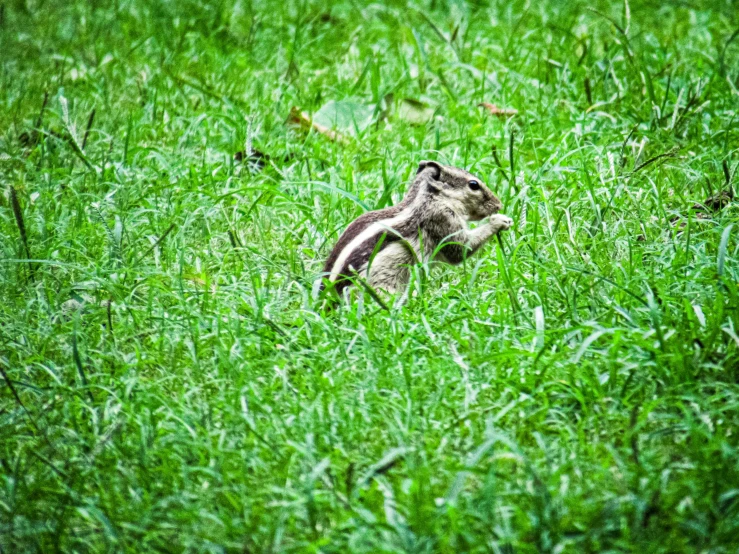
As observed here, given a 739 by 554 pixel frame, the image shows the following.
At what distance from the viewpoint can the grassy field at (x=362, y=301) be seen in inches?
94.0

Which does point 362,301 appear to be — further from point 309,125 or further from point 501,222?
point 309,125

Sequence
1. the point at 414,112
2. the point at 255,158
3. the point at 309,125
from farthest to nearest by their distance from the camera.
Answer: the point at 414,112 → the point at 309,125 → the point at 255,158

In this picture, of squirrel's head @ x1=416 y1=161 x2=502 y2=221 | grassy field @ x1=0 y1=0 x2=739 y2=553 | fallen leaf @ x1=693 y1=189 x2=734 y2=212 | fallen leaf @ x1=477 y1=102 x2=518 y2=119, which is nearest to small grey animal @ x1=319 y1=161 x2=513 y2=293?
squirrel's head @ x1=416 y1=161 x2=502 y2=221

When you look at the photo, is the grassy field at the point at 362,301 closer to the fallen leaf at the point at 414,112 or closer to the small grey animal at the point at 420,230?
the fallen leaf at the point at 414,112

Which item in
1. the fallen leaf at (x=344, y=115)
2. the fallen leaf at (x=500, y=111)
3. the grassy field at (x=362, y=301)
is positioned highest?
the fallen leaf at (x=500, y=111)

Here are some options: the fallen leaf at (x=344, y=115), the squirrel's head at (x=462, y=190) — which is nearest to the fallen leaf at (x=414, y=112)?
the fallen leaf at (x=344, y=115)

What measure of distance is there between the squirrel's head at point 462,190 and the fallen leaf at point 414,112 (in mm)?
1140

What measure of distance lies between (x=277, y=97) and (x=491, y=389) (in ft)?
10.4

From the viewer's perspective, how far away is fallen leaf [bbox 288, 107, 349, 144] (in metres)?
5.10

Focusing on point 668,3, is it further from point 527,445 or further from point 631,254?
point 527,445

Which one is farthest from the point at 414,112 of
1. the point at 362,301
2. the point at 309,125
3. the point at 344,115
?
the point at 362,301

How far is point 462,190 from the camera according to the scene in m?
4.21

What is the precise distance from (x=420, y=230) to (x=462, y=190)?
37 centimetres

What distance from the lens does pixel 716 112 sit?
4980mm
